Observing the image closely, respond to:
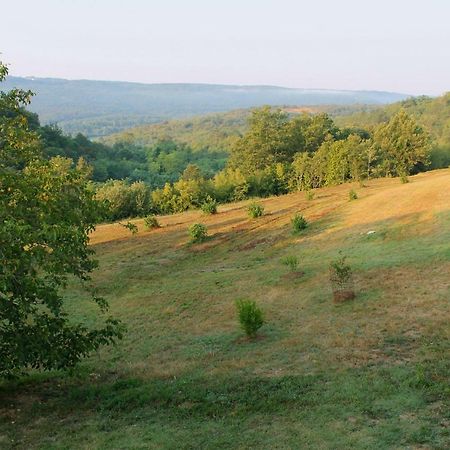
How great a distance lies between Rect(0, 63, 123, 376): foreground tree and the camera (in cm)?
1137

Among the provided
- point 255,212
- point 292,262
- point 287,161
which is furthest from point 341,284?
point 287,161

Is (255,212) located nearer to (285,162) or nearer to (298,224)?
(298,224)

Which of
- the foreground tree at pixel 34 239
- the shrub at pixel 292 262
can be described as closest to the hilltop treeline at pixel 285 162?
the shrub at pixel 292 262

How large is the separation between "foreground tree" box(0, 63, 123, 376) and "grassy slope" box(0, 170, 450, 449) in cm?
178

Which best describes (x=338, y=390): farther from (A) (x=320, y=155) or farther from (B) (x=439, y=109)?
(B) (x=439, y=109)

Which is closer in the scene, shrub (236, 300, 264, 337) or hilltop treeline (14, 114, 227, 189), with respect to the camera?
shrub (236, 300, 264, 337)

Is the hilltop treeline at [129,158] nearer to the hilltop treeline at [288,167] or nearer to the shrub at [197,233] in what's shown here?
the hilltop treeline at [288,167]

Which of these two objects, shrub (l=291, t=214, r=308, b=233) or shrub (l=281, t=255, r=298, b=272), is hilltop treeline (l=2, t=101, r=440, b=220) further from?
shrub (l=281, t=255, r=298, b=272)

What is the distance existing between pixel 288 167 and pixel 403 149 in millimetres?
17001

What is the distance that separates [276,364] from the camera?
14102 mm

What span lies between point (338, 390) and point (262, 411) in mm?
1863

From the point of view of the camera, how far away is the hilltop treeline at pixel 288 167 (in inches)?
2603

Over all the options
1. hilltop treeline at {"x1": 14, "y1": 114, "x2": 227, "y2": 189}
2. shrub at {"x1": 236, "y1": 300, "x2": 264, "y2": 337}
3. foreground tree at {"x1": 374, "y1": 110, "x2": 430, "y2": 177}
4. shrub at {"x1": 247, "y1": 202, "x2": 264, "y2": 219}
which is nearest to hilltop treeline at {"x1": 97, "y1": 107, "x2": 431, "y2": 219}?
foreground tree at {"x1": 374, "y1": 110, "x2": 430, "y2": 177}

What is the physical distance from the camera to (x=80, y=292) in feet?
91.6
